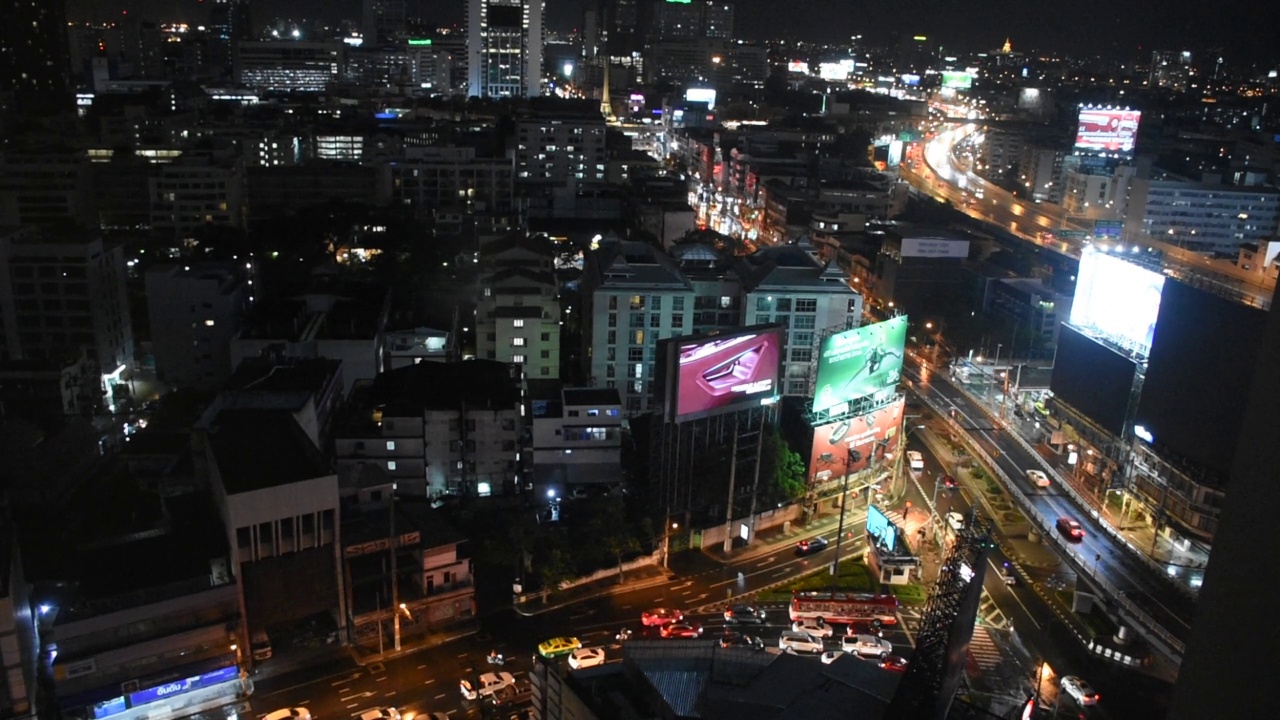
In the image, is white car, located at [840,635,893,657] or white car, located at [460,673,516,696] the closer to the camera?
white car, located at [460,673,516,696]

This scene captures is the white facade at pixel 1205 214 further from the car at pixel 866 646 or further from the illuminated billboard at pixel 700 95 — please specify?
the illuminated billboard at pixel 700 95

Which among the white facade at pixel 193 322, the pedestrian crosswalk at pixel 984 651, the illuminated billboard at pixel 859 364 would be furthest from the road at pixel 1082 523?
the white facade at pixel 193 322

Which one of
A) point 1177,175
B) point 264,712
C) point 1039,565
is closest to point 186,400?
point 264,712

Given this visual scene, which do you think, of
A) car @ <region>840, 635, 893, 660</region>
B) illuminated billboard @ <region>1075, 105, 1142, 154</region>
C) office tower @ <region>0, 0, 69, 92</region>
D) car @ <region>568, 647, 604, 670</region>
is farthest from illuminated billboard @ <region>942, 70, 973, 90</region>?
car @ <region>568, 647, 604, 670</region>

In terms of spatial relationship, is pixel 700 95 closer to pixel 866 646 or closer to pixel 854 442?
pixel 854 442

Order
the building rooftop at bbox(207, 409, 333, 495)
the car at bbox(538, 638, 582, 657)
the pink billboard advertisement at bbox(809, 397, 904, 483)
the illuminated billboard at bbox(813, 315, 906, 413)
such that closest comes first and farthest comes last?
the building rooftop at bbox(207, 409, 333, 495), the car at bbox(538, 638, 582, 657), the illuminated billboard at bbox(813, 315, 906, 413), the pink billboard advertisement at bbox(809, 397, 904, 483)

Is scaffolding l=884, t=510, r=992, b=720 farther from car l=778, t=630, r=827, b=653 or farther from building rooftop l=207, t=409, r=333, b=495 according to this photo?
building rooftop l=207, t=409, r=333, b=495

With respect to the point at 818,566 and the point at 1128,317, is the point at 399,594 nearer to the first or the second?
the point at 818,566
